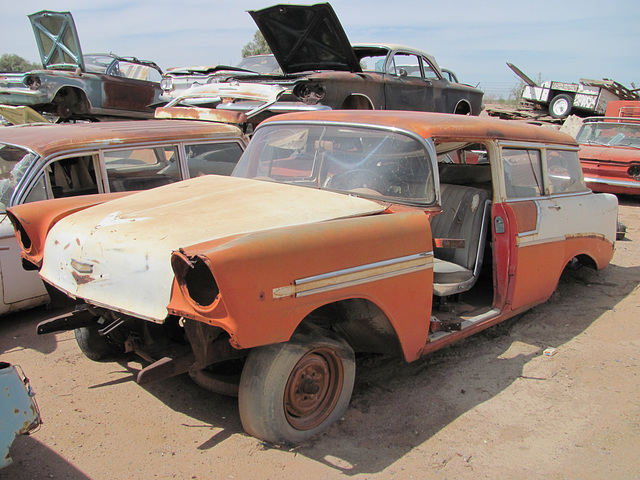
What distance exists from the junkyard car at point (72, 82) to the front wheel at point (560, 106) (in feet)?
50.1

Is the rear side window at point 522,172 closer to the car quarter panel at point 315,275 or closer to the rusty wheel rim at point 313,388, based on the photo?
the car quarter panel at point 315,275

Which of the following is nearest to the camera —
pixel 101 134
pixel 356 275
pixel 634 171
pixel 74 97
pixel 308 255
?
pixel 308 255

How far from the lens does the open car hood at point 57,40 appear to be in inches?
411

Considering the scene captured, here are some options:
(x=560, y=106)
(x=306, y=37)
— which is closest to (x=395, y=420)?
(x=306, y=37)

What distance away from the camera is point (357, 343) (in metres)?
3.24

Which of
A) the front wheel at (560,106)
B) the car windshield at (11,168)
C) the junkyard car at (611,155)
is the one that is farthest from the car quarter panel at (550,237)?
the front wheel at (560,106)

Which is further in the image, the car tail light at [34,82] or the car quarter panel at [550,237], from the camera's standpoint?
the car tail light at [34,82]

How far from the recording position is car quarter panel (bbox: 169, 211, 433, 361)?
2289mm

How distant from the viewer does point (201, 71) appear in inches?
449

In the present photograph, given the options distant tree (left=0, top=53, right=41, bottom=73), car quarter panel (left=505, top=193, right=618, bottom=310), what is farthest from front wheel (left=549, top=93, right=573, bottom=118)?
distant tree (left=0, top=53, right=41, bottom=73)

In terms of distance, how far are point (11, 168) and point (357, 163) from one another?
9.79 feet

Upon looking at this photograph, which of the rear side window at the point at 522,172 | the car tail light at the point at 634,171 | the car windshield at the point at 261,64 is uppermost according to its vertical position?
the car windshield at the point at 261,64

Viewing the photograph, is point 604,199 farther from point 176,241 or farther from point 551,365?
point 176,241

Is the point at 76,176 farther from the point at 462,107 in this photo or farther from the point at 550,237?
the point at 462,107
